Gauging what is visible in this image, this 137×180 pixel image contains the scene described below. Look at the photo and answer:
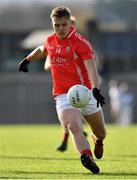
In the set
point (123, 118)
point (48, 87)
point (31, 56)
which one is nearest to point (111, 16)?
point (48, 87)

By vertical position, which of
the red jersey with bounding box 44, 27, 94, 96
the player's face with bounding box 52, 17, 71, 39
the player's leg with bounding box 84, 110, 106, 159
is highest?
the player's face with bounding box 52, 17, 71, 39

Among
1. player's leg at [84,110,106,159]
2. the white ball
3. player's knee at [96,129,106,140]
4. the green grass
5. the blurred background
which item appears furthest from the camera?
the blurred background

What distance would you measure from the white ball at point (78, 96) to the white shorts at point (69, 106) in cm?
34

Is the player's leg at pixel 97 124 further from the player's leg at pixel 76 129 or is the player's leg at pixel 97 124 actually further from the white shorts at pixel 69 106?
the player's leg at pixel 76 129

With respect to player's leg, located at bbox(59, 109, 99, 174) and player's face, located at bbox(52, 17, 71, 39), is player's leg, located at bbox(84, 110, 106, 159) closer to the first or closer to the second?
player's leg, located at bbox(59, 109, 99, 174)

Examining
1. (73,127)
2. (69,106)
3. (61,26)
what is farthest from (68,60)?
(73,127)

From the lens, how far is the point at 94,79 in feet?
37.4

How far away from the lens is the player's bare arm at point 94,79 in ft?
37.0

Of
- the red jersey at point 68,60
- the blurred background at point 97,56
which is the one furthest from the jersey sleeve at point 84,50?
the blurred background at point 97,56

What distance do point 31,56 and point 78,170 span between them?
76.8 inches

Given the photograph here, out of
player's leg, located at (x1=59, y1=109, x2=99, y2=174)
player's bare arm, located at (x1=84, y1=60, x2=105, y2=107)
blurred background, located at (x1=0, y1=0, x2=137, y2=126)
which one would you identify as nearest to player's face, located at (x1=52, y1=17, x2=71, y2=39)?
player's bare arm, located at (x1=84, y1=60, x2=105, y2=107)

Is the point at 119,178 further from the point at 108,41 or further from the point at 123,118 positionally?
the point at 108,41

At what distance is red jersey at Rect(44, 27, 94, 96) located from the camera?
11656mm

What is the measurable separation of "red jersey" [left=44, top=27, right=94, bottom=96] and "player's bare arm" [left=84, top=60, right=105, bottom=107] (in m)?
0.12
